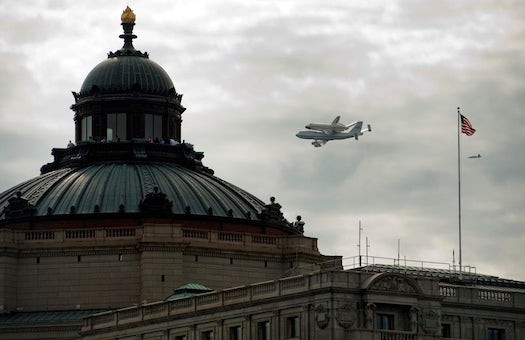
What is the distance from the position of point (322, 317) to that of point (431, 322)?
965cm

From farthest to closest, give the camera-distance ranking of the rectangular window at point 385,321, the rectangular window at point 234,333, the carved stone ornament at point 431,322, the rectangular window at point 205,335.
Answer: the rectangular window at point 205,335 → the rectangular window at point 234,333 → the carved stone ornament at point 431,322 → the rectangular window at point 385,321

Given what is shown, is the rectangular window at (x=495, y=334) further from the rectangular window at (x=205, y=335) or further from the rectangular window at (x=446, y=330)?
the rectangular window at (x=205, y=335)

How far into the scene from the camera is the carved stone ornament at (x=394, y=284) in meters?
181

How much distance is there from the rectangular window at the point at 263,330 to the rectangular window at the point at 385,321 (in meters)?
9.14

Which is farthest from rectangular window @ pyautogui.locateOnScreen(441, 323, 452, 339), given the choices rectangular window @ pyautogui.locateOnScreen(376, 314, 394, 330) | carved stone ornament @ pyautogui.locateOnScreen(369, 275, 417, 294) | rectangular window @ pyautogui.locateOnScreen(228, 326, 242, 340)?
rectangular window @ pyautogui.locateOnScreen(228, 326, 242, 340)

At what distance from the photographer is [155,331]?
199000 millimetres

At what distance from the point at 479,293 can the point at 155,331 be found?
26.0 m

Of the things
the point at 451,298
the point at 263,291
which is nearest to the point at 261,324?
the point at 263,291

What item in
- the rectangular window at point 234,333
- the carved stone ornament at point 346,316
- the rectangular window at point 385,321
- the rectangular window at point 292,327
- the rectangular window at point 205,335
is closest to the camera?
the carved stone ornament at point 346,316

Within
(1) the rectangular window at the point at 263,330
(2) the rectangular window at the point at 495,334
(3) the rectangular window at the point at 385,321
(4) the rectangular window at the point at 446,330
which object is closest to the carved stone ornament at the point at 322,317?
(3) the rectangular window at the point at 385,321

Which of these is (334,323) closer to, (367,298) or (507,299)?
(367,298)

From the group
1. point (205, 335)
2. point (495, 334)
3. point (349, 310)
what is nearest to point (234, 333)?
point (205, 335)

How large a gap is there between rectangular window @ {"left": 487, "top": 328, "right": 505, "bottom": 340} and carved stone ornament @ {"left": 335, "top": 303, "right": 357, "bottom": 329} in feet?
56.0

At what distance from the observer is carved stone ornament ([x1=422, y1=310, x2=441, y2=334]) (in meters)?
184
